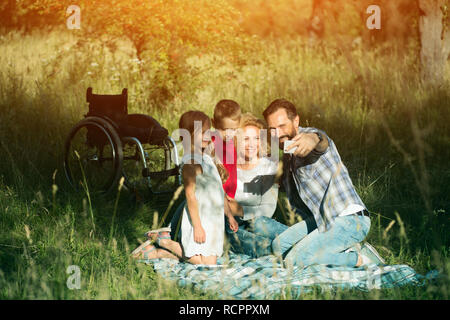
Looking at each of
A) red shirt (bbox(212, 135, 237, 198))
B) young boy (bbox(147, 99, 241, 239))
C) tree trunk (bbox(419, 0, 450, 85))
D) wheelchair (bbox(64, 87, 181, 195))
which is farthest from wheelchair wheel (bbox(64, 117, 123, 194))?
tree trunk (bbox(419, 0, 450, 85))

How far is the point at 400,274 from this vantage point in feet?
11.6

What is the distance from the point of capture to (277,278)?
342 cm

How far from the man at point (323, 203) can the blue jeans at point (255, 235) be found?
150 millimetres

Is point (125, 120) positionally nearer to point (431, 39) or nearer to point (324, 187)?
point (324, 187)

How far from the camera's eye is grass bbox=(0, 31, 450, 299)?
3.40 m

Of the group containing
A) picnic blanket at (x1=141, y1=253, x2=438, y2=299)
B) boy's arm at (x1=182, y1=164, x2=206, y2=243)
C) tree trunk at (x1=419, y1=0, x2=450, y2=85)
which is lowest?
picnic blanket at (x1=141, y1=253, x2=438, y2=299)

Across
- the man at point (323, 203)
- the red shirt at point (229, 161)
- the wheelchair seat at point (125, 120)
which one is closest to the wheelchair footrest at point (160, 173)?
the wheelchair seat at point (125, 120)

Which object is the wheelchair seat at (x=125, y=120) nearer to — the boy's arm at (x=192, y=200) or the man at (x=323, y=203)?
the boy's arm at (x=192, y=200)

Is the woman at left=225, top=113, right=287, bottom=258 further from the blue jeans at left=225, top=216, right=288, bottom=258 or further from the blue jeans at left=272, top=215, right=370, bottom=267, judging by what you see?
the blue jeans at left=272, top=215, right=370, bottom=267

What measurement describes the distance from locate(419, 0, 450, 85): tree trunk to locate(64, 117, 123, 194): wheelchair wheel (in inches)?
170

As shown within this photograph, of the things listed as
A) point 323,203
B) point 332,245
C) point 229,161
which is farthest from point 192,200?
point 332,245

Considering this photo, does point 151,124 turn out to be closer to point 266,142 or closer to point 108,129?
point 108,129

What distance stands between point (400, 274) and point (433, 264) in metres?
0.36

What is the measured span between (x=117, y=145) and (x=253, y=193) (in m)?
1.42
